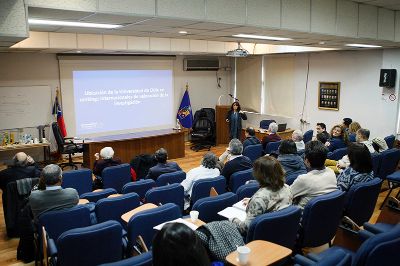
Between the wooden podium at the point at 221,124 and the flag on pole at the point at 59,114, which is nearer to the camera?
the flag on pole at the point at 59,114

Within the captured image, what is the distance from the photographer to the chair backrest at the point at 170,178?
4.71 m

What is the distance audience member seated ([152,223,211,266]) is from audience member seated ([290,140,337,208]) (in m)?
2.24

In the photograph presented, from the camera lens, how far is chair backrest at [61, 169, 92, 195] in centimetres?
501

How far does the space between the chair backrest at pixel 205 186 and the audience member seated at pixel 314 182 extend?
1042 mm

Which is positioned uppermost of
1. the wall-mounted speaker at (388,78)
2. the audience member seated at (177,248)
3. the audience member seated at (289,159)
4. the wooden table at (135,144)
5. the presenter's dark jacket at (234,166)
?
the wall-mounted speaker at (388,78)

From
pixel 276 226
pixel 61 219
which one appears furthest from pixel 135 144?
pixel 276 226

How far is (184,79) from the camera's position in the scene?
11.2 m

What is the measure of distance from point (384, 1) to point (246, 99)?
658 cm

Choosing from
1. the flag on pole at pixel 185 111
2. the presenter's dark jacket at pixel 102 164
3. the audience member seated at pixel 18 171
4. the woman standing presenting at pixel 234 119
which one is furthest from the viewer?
the flag on pole at pixel 185 111

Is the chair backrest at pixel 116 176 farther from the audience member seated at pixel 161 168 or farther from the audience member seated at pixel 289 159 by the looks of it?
the audience member seated at pixel 289 159

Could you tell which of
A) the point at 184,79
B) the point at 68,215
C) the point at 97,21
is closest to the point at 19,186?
the point at 68,215

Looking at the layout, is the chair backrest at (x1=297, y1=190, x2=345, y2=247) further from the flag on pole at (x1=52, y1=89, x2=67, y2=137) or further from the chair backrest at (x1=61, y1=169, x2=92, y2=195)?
the flag on pole at (x1=52, y1=89, x2=67, y2=137)

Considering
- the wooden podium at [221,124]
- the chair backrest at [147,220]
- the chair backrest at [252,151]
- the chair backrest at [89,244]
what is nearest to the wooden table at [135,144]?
the wooden podium at [221,124]

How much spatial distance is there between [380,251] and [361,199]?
5.12 feet
